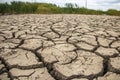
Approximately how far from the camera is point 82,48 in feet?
6.82

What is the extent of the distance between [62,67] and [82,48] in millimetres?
532

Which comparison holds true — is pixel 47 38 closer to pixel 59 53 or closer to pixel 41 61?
pixel 59 53

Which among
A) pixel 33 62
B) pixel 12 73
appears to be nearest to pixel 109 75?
pixel 33 62

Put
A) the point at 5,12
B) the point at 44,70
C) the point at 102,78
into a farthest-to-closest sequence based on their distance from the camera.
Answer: the point at 5,12, the point at 44,70, the point at 102,78

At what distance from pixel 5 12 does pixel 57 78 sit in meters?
7.60

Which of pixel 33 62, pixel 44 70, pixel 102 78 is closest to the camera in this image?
pixel 102 78

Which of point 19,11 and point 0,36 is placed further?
point 19,11

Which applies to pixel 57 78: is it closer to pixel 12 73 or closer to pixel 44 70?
pixel 44 70

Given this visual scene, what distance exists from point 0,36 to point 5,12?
617 centimetres

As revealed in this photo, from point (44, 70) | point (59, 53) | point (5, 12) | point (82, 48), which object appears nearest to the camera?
point (44, 70)

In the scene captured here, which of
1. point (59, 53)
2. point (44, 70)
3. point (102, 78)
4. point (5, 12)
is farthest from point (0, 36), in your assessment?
point (5, 12)

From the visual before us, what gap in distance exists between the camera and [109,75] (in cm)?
151

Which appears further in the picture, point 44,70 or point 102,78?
point 44,70

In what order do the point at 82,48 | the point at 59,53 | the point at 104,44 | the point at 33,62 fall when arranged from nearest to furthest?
the point at 33,62 < the point at 59,53 < the point at 82,48 < the point at 104,44
